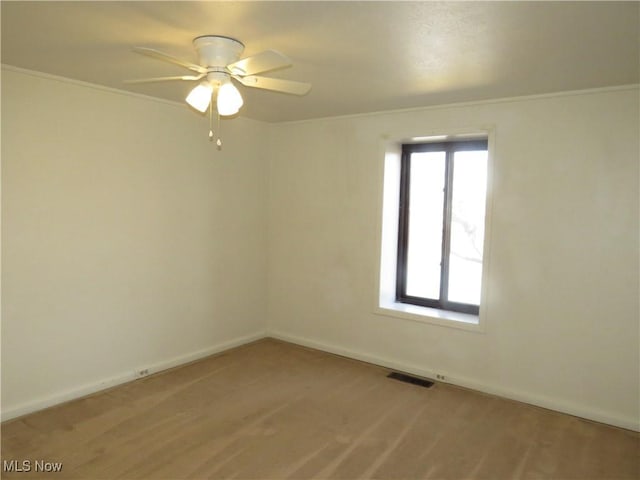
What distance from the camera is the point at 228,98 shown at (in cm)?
233

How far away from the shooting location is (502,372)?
362 cm

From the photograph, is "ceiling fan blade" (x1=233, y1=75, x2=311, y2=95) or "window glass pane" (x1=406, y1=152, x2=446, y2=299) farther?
"window glass pane" (x1=406, y1=152, x2=446, y2=299)

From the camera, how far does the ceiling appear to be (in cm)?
198

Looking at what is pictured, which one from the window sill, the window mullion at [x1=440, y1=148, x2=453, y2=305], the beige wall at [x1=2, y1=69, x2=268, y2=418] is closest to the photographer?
the beige wall at [x1=2, y1=69, x2=268, y2=418]

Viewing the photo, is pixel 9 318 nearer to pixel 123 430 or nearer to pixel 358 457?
pixel 123 430

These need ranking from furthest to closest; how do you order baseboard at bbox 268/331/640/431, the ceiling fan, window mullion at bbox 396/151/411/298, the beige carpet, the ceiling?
window mullion at bbox 396/151/411/298, baseboard at bbox 268/331/640/431, the beige carpet, the ceiling fan, the ceiling

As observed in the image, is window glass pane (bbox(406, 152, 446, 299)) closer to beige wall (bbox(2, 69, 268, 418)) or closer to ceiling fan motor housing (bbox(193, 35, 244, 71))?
beige wall (bbox(2, 69, 268, 418))

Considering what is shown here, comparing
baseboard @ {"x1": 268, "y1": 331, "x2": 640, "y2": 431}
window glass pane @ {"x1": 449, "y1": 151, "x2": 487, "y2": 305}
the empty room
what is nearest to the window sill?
the empty room

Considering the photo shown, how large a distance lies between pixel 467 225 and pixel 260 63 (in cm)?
259

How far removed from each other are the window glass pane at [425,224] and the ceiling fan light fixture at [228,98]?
93.4 inches

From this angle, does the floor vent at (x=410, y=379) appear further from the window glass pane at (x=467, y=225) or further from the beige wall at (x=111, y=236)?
the beige wall at (x=111, y=236)

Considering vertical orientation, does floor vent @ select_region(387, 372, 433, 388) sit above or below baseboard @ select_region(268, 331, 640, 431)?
below

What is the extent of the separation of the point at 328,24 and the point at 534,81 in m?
1.65

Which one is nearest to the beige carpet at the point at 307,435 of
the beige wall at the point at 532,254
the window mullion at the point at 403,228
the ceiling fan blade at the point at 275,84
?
the beige wall at the point at 532,254
